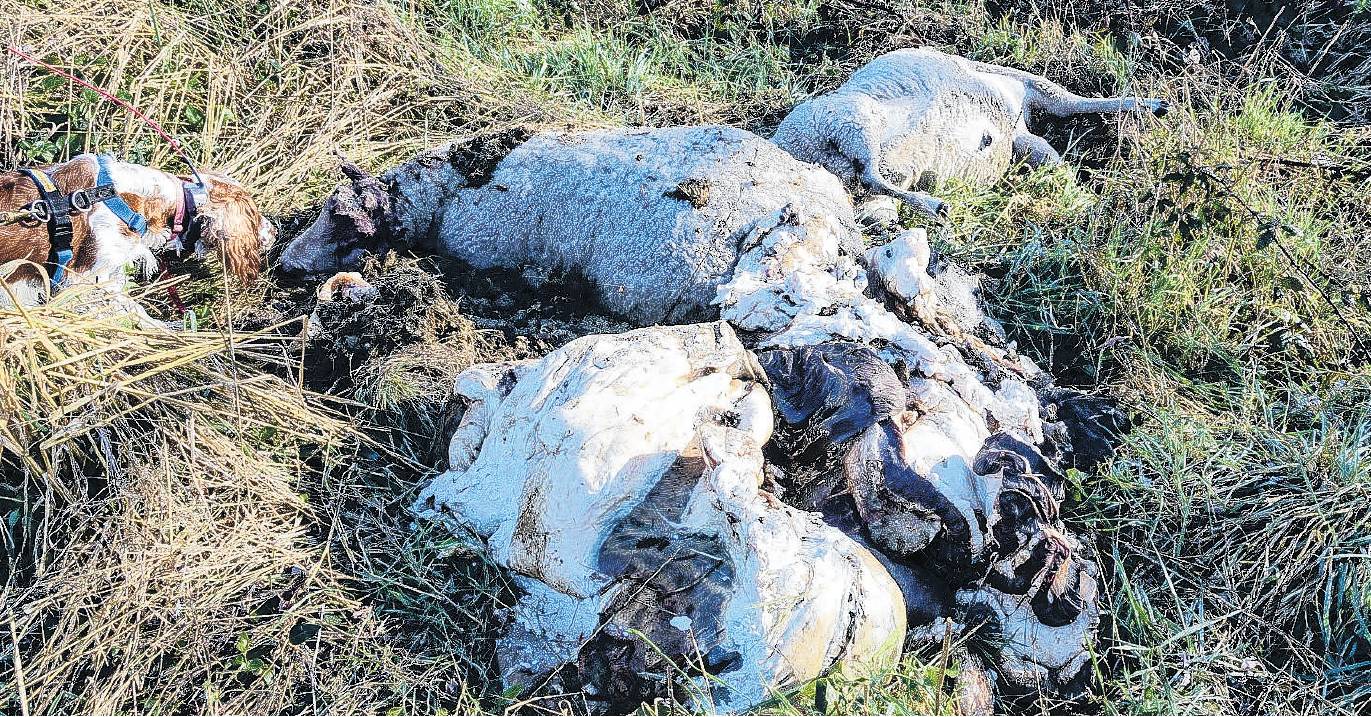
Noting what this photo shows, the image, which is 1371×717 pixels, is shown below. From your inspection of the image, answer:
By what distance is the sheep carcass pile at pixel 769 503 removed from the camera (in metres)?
2.10

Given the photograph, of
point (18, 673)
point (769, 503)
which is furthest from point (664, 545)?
point (18, 673)

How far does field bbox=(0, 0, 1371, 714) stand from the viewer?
239 centimetres

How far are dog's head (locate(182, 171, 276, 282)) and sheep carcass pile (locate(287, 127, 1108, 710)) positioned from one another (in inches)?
53.4

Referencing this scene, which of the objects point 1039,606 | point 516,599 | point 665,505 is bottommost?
point 516,599

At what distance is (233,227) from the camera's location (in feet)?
11.5

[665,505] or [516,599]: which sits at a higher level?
[665,505]

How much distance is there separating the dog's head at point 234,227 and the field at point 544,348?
0.14 meters

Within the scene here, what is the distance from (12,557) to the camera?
2.48 m

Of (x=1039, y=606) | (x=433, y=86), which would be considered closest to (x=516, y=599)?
(x=1039, y=606)

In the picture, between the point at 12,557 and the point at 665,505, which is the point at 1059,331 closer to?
the point at 665,505

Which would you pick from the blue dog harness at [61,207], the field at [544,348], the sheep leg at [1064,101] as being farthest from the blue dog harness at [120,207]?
the sheep leg at [1064,101]

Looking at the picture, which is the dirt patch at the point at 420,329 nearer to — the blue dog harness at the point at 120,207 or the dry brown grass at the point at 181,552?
the dry brown grass at the point at 181,552

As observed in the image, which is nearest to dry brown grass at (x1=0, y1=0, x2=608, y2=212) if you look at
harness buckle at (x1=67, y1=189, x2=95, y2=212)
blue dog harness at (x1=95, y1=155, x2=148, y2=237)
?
blue dog harness at (x1=95, y1=155, x2=148, y2=237)

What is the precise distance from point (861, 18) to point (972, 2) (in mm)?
601
